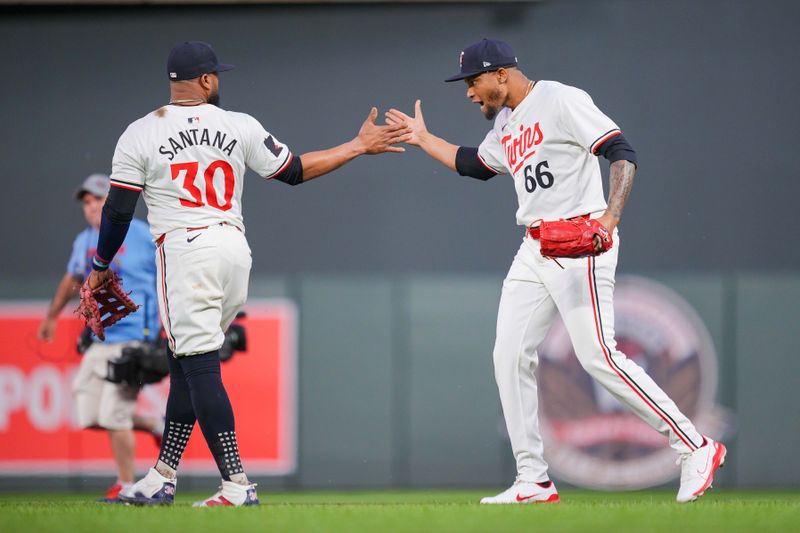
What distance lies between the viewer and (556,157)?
4922 millimetres

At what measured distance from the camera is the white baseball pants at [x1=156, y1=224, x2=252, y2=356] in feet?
15.0

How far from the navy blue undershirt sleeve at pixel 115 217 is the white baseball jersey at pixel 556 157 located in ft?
5.23

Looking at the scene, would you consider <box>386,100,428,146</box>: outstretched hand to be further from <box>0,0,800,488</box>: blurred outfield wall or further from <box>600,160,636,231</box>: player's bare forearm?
<box>0,0,800,488</box>: blurred outfield wall

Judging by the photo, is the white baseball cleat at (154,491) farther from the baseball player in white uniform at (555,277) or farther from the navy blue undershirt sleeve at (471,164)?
the navy blue undershirt sleeve at (471,164)

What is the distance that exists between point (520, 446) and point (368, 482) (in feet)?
10.6

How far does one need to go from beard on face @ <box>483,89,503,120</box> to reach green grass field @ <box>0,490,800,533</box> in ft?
5.61

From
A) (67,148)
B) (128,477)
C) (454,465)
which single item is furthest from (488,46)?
(67,148)

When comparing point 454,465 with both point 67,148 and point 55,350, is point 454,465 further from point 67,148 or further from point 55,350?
point 67,148

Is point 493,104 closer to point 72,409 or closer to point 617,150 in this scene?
point 617,150

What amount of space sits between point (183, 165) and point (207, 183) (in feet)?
0.38

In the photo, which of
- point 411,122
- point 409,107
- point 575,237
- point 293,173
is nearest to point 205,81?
point 293,173

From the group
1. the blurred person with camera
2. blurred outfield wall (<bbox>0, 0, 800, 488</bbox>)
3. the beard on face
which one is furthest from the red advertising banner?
the beard on face

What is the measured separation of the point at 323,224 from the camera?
8664mm

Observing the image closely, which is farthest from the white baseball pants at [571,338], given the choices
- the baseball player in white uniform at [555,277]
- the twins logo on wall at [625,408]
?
the twins logo on wall at [625,408]
